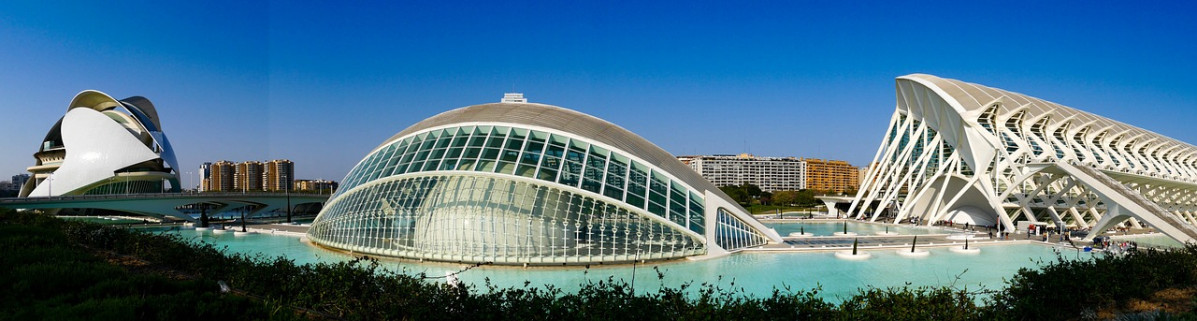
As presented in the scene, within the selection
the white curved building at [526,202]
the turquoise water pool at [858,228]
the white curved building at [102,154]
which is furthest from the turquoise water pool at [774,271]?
the white curved building at [102,154]

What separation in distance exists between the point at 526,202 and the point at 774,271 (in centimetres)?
1008

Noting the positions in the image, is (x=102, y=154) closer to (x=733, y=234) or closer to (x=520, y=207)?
(x=520, y=207)

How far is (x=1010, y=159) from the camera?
46.2m

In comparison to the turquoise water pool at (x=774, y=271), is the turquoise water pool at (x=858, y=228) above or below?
below

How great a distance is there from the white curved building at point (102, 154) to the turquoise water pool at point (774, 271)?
51.3 meters

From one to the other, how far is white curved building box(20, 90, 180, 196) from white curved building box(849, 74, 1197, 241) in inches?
3216

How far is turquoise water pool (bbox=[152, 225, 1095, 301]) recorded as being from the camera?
19938mm

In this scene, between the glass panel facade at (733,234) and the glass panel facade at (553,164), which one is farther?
the glass panel facade at (733,234)

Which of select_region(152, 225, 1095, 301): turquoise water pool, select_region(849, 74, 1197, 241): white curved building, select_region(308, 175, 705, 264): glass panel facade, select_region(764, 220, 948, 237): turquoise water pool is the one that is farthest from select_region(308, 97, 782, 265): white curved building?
select_region(849, 74, 1197, 241): white curved building

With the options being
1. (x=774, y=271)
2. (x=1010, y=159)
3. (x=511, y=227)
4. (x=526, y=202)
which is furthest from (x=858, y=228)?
(x=511, y=227)

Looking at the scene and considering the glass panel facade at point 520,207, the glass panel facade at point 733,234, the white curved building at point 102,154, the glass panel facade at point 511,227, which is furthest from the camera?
the white curved building at point 102,154

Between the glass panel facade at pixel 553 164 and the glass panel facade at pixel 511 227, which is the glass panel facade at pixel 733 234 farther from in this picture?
the glass panel facade at pixel 511 227

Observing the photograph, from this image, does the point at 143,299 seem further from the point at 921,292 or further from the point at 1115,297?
the point at 1115,297

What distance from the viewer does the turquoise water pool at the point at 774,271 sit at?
19938 millimetres
